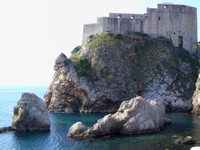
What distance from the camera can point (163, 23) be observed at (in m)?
54.2

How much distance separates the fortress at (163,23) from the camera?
5409 centimetres

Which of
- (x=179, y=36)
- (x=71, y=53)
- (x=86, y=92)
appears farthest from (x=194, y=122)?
(x=71, y=53)

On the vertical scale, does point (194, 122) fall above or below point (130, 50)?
below

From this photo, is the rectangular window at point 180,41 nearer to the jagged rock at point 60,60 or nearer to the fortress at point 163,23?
the fortress at point 163,23

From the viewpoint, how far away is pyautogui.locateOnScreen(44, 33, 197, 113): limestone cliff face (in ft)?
148

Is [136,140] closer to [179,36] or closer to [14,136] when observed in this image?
[14,136]

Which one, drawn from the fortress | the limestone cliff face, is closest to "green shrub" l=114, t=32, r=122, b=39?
the limestone cliff face

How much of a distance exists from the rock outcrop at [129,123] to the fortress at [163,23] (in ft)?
94.0

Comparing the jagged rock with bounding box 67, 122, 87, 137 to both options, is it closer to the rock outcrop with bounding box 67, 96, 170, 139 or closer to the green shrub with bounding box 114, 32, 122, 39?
the rock outcrop with bounding box 67, 96, 170, 139

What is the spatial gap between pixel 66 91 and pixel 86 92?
13.6ft

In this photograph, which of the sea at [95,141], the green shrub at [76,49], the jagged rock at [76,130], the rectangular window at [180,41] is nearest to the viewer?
the sea at [95,141]

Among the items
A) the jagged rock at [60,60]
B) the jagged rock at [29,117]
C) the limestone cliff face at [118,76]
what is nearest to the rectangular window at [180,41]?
the limestone cliff face at [118,76]

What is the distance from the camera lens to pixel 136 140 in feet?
77.2

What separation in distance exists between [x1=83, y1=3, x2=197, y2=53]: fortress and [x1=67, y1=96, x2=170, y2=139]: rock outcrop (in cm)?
2866
